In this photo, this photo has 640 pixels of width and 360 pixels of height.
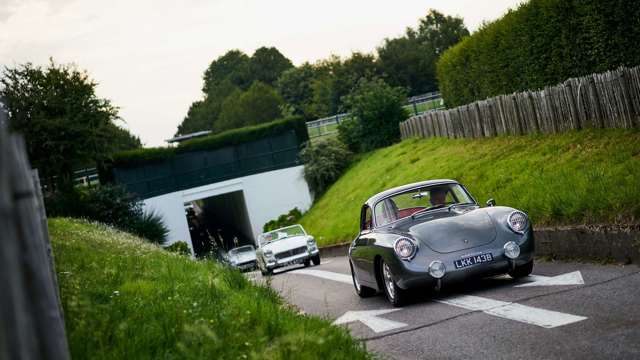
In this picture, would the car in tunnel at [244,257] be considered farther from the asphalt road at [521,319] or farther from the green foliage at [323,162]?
the asphalt road at [521,319]

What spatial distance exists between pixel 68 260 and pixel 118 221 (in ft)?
105

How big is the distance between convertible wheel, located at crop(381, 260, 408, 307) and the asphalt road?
0.12 meters

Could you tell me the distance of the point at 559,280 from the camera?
9.56 metres

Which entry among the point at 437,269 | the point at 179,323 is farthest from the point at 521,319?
the point at 179,323

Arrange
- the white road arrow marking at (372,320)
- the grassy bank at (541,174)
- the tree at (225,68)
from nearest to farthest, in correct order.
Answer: the white road arrow marking at (372,320) → the grassy bank at (541,174) → the tree at (225,68)

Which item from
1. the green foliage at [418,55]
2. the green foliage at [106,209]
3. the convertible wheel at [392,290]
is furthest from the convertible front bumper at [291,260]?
the green foliage at [418,55]

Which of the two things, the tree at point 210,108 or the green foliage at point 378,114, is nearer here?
the green foliage at point 378,114

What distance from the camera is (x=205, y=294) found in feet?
27.9

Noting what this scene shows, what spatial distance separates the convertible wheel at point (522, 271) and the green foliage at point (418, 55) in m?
72.3

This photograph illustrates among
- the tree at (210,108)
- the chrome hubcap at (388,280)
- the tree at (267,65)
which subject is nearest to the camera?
the chrome hubcap at (388,280)

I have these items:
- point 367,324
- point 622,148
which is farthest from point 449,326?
point 622,148

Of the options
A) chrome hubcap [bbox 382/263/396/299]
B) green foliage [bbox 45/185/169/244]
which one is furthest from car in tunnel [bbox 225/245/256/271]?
chrome hubcap [bbox 382/263/396/299]

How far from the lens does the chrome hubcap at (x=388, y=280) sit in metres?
10.3

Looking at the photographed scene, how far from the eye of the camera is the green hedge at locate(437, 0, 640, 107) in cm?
1775
